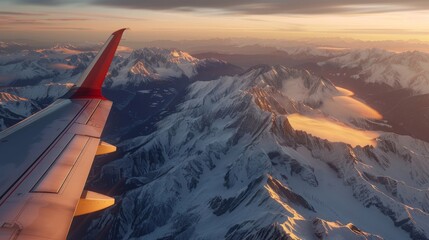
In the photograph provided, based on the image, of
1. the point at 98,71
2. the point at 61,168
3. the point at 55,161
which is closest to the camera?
the point at 61,168

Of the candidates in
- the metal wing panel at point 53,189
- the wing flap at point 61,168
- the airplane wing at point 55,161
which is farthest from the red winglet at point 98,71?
the wing flap at point 61,168

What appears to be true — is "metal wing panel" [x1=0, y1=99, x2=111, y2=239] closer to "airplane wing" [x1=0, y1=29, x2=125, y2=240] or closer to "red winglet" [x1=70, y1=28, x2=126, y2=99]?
"airplane wing" [x1=0, y1=29, x2=125, y2=240]

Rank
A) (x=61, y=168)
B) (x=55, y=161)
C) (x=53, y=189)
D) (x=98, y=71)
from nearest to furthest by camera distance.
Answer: (x=53, y=189) → (x=61, y=168) → (x=55, y=161) → (x=98, y=71)

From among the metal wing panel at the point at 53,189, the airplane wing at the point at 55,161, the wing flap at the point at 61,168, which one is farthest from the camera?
the wing flap at the point at 61,168

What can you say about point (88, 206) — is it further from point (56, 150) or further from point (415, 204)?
point (415, 204)

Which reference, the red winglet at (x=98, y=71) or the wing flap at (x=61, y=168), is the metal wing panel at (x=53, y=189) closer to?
the wing flap at (x=61, y=168)

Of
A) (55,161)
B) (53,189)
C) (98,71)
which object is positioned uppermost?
(98,71)

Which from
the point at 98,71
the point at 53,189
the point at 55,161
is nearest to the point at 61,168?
the point at 55,161

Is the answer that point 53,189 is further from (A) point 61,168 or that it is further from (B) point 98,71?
(B) point 98,71
